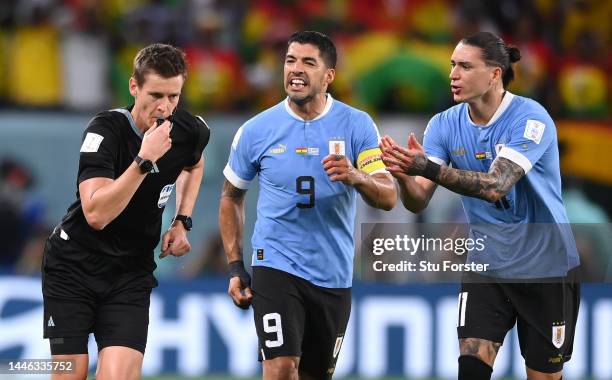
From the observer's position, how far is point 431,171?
647 cm

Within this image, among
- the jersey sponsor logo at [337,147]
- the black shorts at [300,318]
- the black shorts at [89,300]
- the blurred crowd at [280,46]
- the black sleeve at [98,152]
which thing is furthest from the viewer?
the blurred crowd at [280,46]

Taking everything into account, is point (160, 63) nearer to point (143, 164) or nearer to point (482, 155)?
point (143, 164)

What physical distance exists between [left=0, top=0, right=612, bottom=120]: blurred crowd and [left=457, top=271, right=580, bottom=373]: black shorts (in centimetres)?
572

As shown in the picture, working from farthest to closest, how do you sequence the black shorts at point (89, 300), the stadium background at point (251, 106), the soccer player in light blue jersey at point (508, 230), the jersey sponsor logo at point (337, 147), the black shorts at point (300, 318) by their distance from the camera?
1. the stadium background at point (251, 106)
2. the jersey sponsor logo at point (337, 147)
3. the black shorts at point (300, 318)
4. the soccer player in light blue jersey at point (508, 230)
5. the black shorts at point (89, 300)

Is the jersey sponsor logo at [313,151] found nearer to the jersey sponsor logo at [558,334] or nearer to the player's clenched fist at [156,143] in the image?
the player's clenched fist at [156,143]

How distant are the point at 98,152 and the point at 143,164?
39 centimetres

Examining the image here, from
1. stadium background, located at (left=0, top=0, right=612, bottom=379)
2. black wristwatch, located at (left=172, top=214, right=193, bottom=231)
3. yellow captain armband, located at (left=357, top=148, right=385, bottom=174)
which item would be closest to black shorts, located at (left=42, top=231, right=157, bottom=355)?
black wristwatch, located at (left=172, top=214, right=193, bottom=231)

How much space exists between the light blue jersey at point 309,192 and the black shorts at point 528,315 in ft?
2.76

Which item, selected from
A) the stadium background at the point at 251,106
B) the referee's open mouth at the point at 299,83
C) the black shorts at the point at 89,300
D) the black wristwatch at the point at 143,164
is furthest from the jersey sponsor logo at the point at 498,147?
the stadium background at the point at 251,106

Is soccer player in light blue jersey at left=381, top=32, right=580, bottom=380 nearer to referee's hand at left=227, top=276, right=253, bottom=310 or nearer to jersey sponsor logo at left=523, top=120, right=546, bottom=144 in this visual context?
jersey sponsor logo at left=523, top=120, right=546, bottom=144

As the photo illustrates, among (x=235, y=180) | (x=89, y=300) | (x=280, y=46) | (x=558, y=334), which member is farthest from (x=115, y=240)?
(x=280, y=46)

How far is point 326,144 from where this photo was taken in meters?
7.21

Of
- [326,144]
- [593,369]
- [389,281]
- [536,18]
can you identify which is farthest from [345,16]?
[326,144]

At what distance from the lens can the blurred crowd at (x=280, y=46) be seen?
12.7 meters
